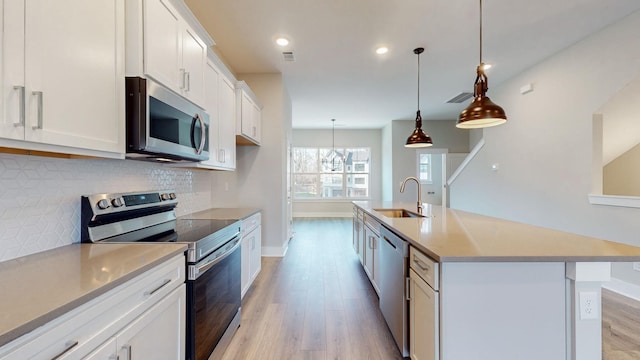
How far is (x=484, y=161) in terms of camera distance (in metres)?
4.94

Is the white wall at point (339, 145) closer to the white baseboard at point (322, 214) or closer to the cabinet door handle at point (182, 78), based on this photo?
the white baseboard at point (322, 214)

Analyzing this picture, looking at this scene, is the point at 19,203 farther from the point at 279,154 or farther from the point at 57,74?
the point at 279,154

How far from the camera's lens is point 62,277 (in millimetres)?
918

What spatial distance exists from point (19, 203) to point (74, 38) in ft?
2.47

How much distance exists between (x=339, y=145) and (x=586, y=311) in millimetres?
7370

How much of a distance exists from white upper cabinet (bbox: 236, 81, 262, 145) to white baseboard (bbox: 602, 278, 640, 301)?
4.28m

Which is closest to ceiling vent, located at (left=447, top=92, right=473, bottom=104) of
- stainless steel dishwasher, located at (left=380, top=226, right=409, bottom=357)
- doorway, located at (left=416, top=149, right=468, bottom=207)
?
doorway, located at (left=416, top=149, right=468, bottom=207)

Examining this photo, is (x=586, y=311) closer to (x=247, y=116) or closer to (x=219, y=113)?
(x=219, y=113)

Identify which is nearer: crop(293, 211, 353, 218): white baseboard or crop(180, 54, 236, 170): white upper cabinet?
crop(180, 54, 236, 170): white upper cabinet

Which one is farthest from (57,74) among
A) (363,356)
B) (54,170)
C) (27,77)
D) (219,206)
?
(219,206)

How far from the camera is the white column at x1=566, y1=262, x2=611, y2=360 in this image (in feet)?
4.01

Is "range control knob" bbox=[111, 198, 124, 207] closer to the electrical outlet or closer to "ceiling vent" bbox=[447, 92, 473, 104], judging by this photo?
the electrical outlet

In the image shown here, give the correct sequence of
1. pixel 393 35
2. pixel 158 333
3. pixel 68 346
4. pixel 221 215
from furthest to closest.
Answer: pixel 393 35
pixel 221 215
pixel 158 333
pixel 68 346

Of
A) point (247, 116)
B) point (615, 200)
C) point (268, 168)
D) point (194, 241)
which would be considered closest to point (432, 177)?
point (615, 200)
